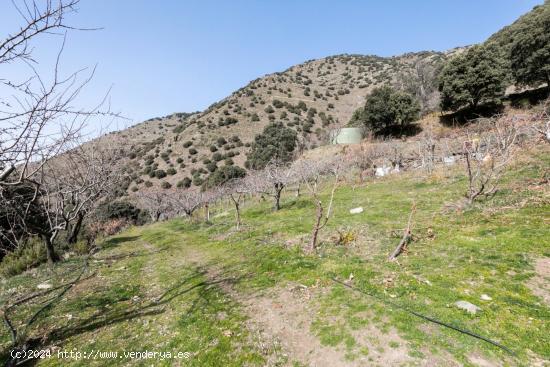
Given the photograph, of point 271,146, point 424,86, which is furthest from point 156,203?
point 424,86

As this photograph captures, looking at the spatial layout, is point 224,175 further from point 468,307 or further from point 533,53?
point 468,307

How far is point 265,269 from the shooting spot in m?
10.3

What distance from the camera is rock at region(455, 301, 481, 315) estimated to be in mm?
5918

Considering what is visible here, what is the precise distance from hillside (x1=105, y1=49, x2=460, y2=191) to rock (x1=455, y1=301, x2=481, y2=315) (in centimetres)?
4439

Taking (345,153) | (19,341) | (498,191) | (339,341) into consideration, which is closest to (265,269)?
(339,341)

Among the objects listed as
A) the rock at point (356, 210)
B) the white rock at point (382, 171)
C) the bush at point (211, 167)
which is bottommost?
the white rock at point (382, 171)

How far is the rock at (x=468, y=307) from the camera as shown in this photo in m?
→ 5.92

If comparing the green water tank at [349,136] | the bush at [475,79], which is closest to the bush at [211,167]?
the green water tank at [349,136]

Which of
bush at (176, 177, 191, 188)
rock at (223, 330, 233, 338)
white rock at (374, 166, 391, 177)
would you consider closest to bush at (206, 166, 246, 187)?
bush at (176, 177, 191, 188)

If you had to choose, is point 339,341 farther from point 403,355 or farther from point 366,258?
point 366,258

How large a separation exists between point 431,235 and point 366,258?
2.86m

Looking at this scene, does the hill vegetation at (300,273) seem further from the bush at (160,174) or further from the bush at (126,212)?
the bush at (160,174)

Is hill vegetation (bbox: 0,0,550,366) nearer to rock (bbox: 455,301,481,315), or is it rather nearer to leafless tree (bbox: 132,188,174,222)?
rock (bbox: 455,301,481,315)

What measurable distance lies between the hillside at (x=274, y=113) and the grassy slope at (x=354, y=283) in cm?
3572
